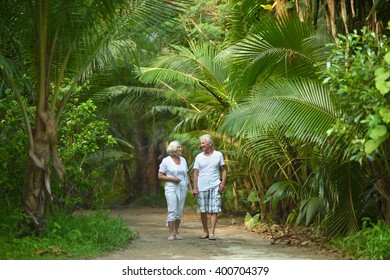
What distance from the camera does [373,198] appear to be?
1004 centimetres

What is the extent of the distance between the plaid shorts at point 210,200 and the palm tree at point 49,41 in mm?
2225

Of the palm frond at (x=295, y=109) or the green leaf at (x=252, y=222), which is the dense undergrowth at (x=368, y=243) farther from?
the green leaf at (x=252, y=222)

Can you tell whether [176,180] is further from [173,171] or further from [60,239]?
[60,239]

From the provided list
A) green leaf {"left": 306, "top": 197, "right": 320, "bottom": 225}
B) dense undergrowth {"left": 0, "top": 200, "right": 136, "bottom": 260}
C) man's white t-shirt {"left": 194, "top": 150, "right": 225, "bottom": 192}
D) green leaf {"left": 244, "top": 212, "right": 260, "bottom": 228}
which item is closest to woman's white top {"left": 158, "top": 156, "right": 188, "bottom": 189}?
man's white t-shirt {"left": 194, "top": 150, "right": 225, "bottom": 192}

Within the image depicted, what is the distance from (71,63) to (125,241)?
2.73 metres

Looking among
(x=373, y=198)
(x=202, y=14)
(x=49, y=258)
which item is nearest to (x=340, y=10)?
(x=373, y=198)

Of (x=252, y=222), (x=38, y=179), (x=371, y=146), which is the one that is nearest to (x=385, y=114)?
(x=371, y=146)

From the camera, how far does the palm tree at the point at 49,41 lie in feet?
30.2

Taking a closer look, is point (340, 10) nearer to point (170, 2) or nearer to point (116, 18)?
point (170, 2)

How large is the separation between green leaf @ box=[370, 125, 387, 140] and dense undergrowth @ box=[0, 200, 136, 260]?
366cm

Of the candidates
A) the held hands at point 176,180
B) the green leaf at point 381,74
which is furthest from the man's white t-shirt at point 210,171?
the green leaf at point 381,74

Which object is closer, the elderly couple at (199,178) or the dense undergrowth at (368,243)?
the dense undergrowth at (368,243)

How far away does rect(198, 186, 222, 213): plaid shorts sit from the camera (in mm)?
10711

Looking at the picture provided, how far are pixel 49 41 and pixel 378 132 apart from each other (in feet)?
15.1
